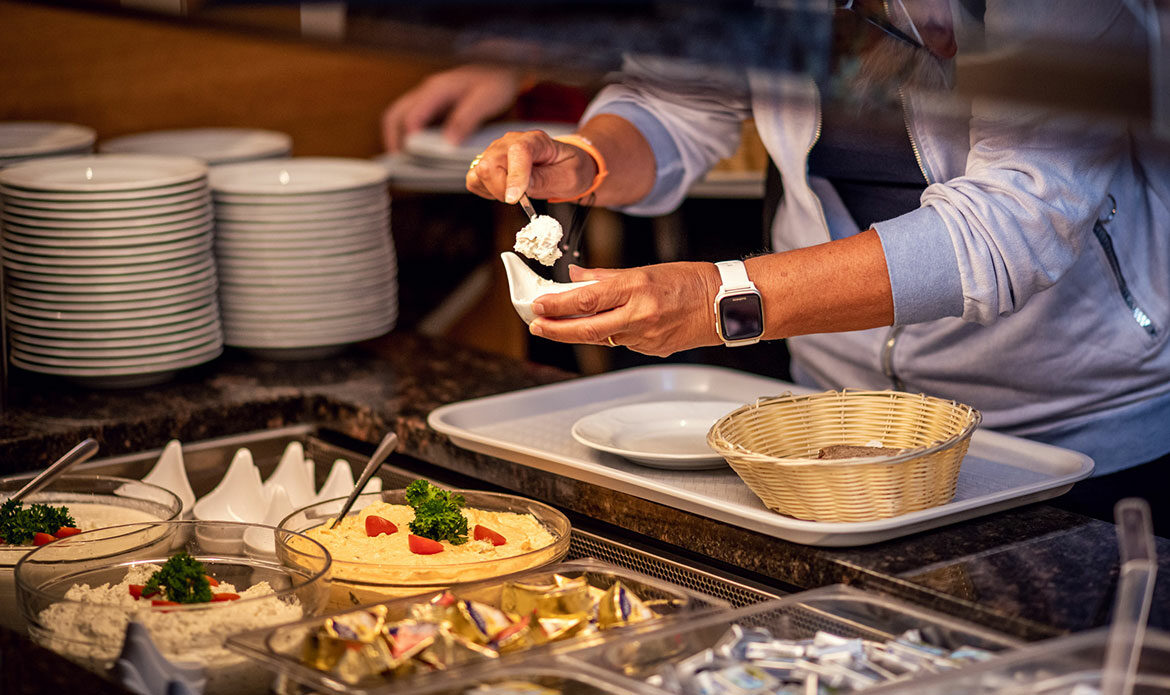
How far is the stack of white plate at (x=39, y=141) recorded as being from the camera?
2.32 m

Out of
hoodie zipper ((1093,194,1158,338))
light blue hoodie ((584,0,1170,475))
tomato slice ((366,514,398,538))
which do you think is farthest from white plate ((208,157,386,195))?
hoodie zipper ((1093,194,1158,338))

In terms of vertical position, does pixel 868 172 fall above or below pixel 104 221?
above

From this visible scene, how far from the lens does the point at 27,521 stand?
4.76 ft

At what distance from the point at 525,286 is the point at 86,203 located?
2.94 feet

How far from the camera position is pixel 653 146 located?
84.7 inches

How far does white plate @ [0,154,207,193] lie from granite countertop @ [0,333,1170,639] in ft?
1.09

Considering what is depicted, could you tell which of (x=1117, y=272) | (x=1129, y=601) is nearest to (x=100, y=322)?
(x=1117, y=272)

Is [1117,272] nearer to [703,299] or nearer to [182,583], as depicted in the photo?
[703,299]

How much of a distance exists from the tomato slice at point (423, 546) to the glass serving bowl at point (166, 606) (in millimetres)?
112

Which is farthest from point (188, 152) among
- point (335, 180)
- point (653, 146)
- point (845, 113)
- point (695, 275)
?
point (845, 113)

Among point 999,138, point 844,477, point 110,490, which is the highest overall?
point 999,138

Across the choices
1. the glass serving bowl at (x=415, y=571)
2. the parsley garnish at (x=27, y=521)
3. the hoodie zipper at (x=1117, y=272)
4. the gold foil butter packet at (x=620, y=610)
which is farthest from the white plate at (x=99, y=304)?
the hoodie zipper at (x=1117, y=272)

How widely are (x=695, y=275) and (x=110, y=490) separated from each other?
803 mm

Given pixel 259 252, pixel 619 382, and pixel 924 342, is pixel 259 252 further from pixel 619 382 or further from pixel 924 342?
pixel 924 342
